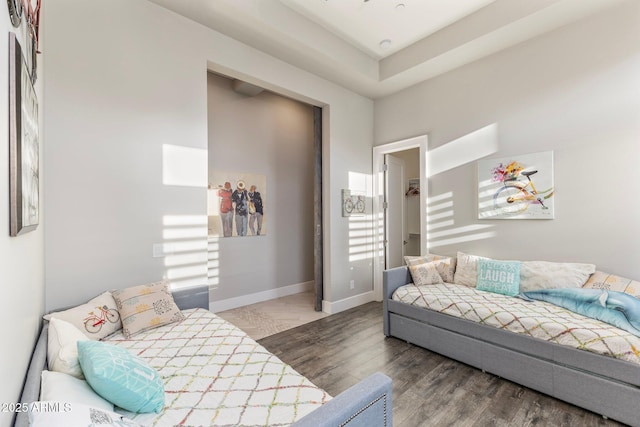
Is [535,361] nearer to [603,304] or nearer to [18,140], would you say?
[603,304]

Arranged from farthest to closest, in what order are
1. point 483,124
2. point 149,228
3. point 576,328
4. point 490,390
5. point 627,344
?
point 483,124 → point 149,228 → point 490,390 → point 576,328 → point 627,344

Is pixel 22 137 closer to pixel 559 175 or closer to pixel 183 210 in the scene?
pixel 183 210

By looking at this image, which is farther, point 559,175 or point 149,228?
point 559,175

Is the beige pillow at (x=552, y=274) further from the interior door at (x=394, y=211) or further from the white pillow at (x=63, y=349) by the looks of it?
the white pillow at (x=63, y=349)

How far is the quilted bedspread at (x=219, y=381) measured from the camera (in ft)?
3.96

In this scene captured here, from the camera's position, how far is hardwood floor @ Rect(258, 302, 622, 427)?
1.87m

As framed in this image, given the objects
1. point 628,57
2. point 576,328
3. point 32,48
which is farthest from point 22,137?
point 628,57

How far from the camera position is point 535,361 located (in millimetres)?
2121

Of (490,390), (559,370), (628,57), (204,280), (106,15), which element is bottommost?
(490,390)

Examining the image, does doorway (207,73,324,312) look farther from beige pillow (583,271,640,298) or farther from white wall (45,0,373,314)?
beige pillow (583,271,640,298)

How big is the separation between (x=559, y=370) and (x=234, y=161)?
4.06 m

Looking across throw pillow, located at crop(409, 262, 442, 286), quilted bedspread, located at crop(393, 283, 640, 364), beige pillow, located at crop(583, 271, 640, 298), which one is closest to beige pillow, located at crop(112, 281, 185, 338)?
quilted bedspread, located at crop(393, 283, 640, 364)

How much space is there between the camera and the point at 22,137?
44.7 inches

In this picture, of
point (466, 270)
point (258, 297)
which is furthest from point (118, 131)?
point (466, 270)
